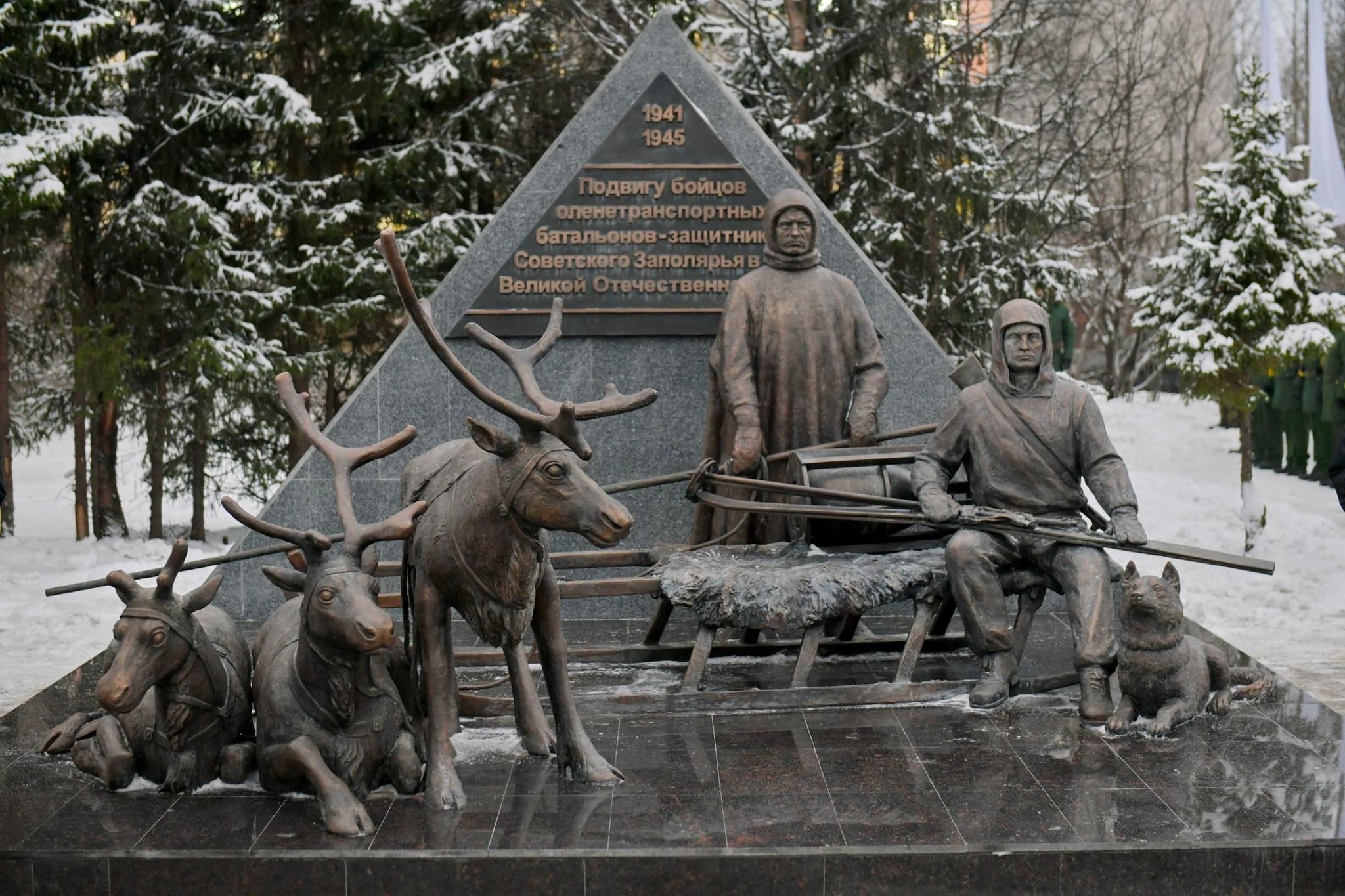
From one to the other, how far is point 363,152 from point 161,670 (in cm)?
928

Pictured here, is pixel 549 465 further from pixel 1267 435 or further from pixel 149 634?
pixel 1267 435

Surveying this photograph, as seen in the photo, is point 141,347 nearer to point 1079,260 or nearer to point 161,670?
point 161,670

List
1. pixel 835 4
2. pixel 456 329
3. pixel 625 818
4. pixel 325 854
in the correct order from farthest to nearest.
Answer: pixel 835 4 → pixel 456 329 → pixel 625 818 → pixel 325 854

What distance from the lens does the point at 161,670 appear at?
5172 mm

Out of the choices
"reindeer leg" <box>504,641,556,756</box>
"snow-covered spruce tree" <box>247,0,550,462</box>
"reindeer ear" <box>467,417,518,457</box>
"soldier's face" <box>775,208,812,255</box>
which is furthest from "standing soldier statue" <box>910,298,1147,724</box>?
"snow-covered spruce tree" <box>247,0,550,462</box>

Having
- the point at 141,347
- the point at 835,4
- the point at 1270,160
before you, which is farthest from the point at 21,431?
the point at 1270,160

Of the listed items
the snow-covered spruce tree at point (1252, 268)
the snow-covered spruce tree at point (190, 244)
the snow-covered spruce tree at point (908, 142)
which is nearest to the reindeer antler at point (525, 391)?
the snow-covered spruce tree at point (190, 244)

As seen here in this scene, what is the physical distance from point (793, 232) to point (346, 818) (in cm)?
405

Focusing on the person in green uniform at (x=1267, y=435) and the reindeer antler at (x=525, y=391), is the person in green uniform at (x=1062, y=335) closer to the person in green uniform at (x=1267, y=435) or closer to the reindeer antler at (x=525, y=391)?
the person in green uniform at (x=1267, y=435)

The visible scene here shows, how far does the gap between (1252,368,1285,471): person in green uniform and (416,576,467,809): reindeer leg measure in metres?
14.9

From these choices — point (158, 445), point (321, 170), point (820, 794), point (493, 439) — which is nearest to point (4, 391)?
point (158, 445)

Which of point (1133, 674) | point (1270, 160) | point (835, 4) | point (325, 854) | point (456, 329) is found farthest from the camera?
point (835, 4)

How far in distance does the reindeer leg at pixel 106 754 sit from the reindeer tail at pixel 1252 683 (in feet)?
14.5

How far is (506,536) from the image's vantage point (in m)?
5.20
